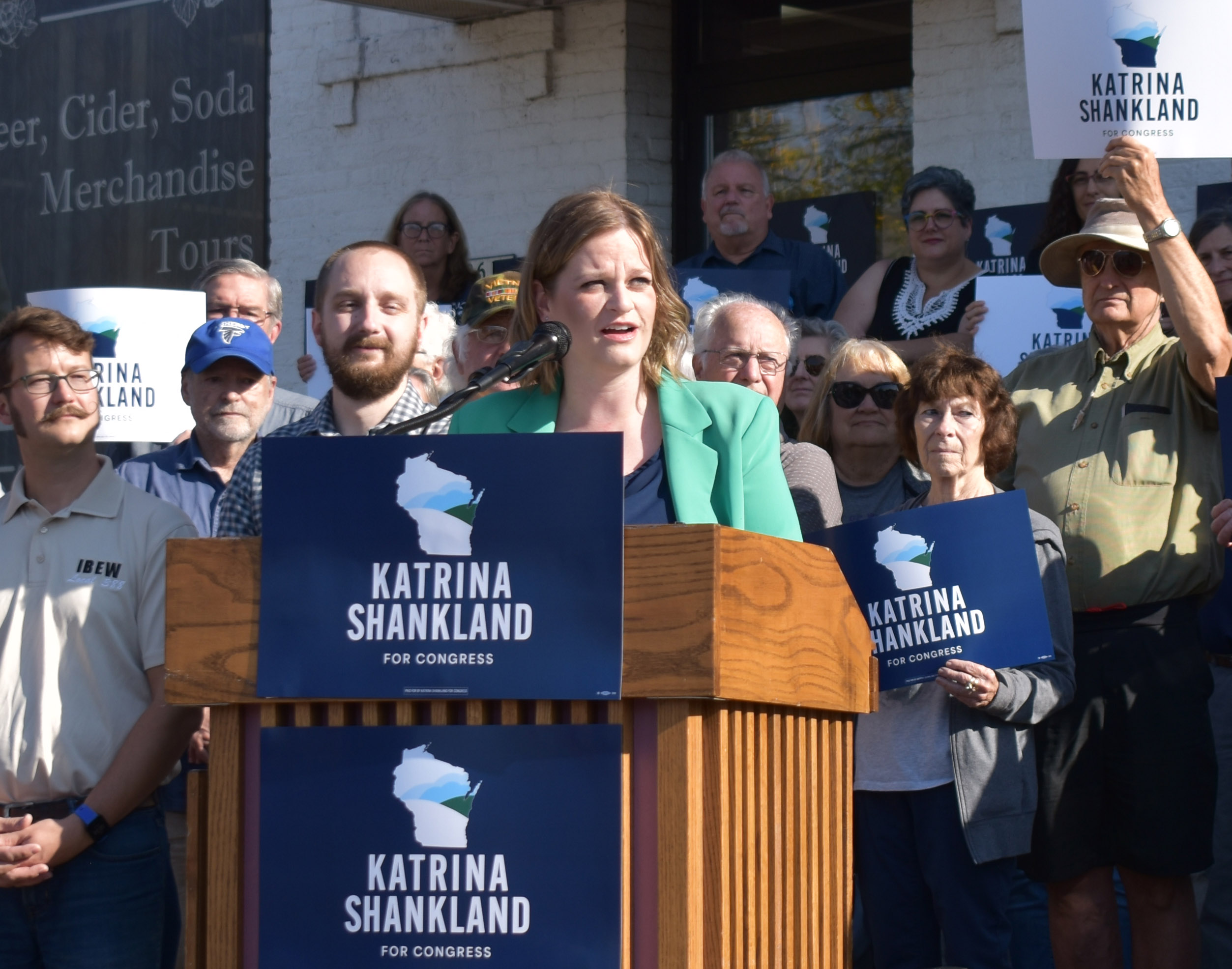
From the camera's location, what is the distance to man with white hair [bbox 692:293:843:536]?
4078 mm

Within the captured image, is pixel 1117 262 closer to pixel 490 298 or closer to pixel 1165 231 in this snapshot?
pixel 1165 231

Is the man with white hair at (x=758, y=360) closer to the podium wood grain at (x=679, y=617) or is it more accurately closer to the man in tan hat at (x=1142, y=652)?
the man in tan hat at (x=1142, y=652)

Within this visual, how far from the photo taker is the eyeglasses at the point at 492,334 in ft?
16.0

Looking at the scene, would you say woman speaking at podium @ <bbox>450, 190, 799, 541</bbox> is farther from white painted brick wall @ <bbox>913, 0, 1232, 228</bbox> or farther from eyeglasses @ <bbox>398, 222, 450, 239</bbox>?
white painted brick wall @ <bbox>913, 0, 1232, 228</bbox>

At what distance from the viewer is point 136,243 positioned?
33.3 ft

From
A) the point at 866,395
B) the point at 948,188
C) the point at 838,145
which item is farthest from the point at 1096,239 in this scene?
the point at 838,145

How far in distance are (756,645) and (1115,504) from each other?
6.91ft

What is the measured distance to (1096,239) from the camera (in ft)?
13.3

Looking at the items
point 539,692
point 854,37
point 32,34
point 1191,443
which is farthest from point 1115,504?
point 32,34

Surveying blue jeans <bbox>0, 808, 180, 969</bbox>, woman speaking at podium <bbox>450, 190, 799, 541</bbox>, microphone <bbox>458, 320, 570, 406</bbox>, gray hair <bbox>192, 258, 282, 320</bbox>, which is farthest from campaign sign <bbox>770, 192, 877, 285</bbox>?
microphone <bbox>458, 320, 570, 406</bbox>

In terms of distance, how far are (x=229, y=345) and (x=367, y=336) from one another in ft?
3.97

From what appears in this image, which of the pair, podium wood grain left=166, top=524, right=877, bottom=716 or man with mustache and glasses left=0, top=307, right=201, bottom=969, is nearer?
podium wood grain left=166, top=524, right=877, bottom=716

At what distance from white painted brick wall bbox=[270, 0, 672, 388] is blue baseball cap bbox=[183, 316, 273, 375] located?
3971 millimetres

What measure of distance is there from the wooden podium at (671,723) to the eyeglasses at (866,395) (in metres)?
2.15
